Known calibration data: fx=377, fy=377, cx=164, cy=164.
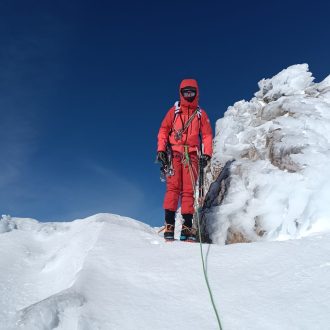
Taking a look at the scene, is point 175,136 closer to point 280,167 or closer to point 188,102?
point 188,102

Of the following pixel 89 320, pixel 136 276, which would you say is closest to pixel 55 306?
pixel 89 320

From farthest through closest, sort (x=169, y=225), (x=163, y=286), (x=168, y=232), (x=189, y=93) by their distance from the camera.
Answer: (x=189, y=93), (x=169, y=225), (x=168, y=232), (x=163, y=286)

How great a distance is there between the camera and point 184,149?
294 inches

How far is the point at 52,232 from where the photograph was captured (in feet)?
26.5

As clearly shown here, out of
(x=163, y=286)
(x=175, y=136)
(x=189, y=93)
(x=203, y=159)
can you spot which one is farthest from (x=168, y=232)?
(x=189, y=93)

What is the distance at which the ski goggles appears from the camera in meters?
7.67

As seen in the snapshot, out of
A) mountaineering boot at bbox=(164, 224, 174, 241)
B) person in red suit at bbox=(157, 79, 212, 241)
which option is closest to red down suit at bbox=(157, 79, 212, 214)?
person in red suit at bbox=(157, 79, 212, 241)

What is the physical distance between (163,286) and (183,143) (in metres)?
3.79

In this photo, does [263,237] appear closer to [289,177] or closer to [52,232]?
[289,177]

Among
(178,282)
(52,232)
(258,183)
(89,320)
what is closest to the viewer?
(89,320)

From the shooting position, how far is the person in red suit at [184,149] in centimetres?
714

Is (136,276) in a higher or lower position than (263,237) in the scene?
lower

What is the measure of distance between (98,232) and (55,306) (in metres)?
2.78

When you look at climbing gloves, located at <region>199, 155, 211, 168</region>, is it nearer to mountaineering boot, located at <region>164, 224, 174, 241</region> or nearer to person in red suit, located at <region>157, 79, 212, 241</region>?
person in red suit, located at <region>157, 79, 212, 241</region>
